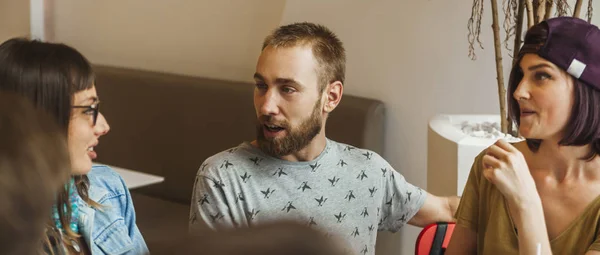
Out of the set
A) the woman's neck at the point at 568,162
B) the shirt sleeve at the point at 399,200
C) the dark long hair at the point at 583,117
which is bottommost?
the shirt sleeve at the point at 399,200

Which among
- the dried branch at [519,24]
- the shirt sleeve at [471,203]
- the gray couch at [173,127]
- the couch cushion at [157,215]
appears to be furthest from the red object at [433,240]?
the couch cushion at [157,215]

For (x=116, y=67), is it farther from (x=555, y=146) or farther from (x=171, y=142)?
(x=555, y=146)

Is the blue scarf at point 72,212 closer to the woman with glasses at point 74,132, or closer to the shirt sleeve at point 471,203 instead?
the woman with glasses at point 74,132

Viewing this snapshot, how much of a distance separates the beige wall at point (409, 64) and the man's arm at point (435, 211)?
0.97 m

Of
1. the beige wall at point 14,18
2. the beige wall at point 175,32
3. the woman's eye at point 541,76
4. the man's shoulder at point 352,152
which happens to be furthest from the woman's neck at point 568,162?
the beige wall at point 14,18

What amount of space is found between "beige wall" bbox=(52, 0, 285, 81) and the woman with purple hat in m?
1.96

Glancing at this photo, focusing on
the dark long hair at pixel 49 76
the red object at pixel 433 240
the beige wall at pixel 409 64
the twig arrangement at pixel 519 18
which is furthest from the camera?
the beige wall at pixel 409 64

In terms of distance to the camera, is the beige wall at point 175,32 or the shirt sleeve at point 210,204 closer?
the shirt sleeve at point 210,204

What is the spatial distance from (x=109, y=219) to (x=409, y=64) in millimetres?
1719

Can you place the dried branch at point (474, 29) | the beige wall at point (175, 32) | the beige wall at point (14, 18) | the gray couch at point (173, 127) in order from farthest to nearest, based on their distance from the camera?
the beige wall at point (14, 18)
the beige wall at point (175, 32)
the gray couch at point (173, 127)
the dried branch at point (474, 29)

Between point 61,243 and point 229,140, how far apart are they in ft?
6.76

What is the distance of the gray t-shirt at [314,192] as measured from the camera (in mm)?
1821

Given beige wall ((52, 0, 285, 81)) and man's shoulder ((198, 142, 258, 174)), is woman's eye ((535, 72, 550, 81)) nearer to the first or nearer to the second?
man's shoulder ((198, 142, 258, 174))

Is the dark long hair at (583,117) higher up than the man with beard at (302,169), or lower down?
higher up
